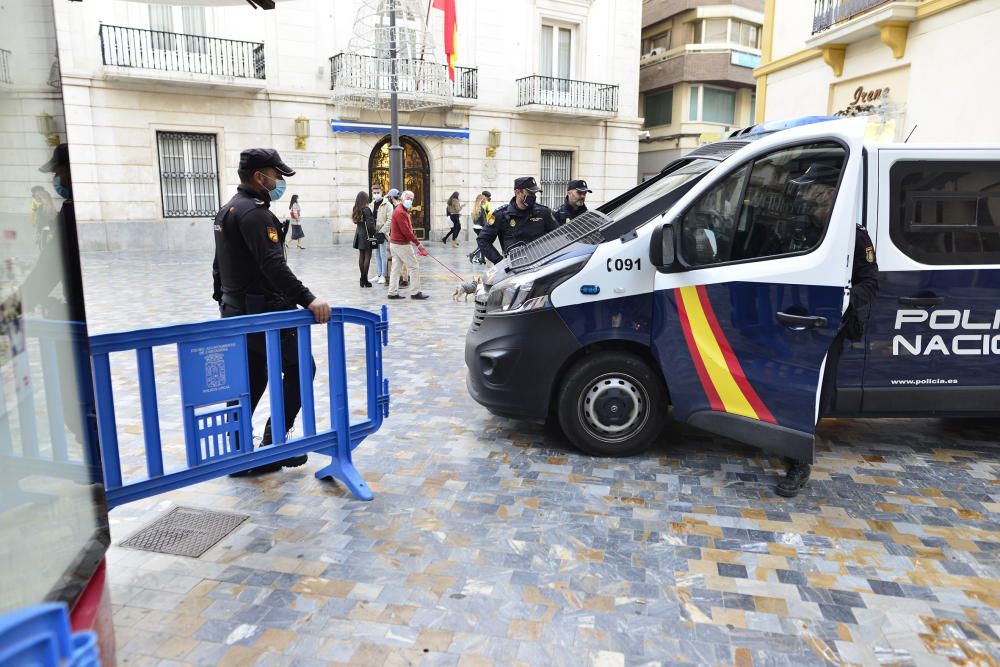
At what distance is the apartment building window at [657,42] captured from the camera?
33.9m

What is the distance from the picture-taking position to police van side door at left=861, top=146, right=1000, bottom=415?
4.55 meters

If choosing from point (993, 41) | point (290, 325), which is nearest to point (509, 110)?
point (993, 41)

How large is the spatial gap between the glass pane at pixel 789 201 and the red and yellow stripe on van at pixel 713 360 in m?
0.37

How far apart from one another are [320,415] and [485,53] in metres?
21.2

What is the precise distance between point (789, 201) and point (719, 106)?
105 feet

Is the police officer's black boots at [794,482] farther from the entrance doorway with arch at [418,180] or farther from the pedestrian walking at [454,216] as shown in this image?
the entrance doorway with arch at [418,180]

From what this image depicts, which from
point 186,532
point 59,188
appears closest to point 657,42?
point 186,532

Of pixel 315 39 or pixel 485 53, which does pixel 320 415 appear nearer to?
pixel 315 39

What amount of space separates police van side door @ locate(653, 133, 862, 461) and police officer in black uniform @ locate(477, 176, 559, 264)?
3.18 m

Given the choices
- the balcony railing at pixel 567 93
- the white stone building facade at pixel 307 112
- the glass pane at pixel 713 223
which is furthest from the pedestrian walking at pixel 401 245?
the balcony railing at pixel 567 93

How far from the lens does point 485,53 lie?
2434cm

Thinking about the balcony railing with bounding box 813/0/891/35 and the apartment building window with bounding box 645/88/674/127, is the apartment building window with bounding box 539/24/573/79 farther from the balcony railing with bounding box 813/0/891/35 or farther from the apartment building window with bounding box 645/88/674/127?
the balcony railing with bounding box 813/0/891/35

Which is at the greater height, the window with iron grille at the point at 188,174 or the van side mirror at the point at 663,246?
the window with iron grille at the point at 188,174

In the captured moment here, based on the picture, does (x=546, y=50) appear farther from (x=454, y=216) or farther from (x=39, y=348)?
(x=39, y=348)
